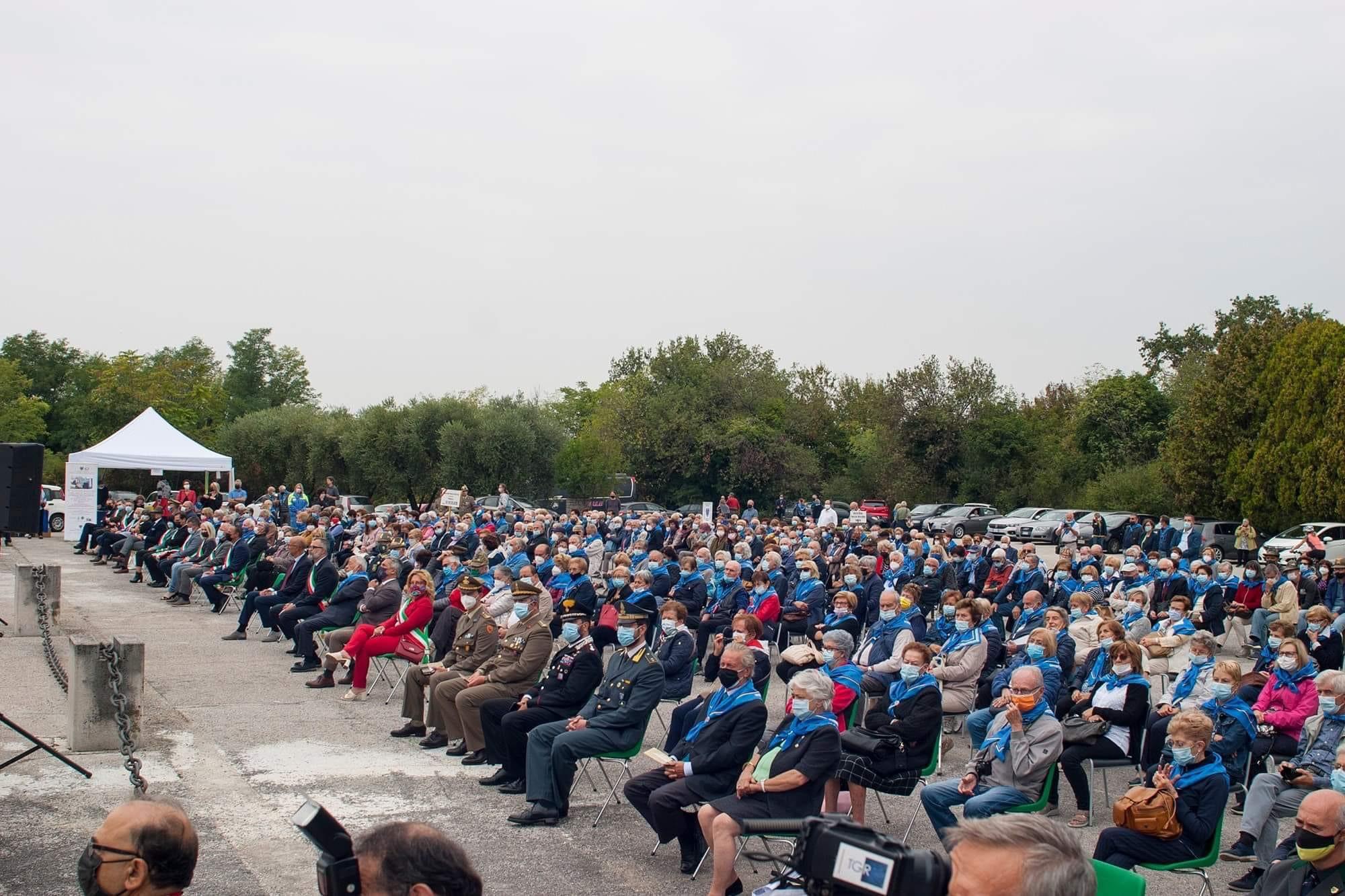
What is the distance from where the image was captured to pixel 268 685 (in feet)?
40.0

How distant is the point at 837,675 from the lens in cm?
872

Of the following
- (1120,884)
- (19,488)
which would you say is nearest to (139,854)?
(1120,884)

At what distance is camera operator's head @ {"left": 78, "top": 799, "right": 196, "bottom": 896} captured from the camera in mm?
3301

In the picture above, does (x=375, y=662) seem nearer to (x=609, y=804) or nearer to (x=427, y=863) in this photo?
(x=609, y=804)

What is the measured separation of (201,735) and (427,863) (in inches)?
308

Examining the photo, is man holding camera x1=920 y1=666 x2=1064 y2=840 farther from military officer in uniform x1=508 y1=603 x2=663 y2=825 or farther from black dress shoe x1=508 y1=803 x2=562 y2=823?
black dress shoe x1=508 y1=803 x2=562 y2=823

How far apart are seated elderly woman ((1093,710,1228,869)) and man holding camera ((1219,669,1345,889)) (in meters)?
0.77

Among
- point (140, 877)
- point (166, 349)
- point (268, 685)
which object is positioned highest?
point (166, 349)

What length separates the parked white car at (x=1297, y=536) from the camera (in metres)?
30.9

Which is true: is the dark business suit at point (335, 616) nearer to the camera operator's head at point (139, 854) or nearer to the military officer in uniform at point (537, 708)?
the military officer in uniform at point (537, 708)

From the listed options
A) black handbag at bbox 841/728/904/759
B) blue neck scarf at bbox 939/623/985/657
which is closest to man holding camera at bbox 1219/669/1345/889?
black handbag at bbox 841/728/904/759

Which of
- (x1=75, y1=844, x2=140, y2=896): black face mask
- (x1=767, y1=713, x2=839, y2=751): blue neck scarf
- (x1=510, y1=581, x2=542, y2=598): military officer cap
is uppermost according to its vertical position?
(x1=510, y1=581, x2=542, y2=598): military officer cap

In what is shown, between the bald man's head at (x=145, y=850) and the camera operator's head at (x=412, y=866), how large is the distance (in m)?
0.92

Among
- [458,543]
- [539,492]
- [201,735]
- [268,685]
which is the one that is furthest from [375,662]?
[539,492]
